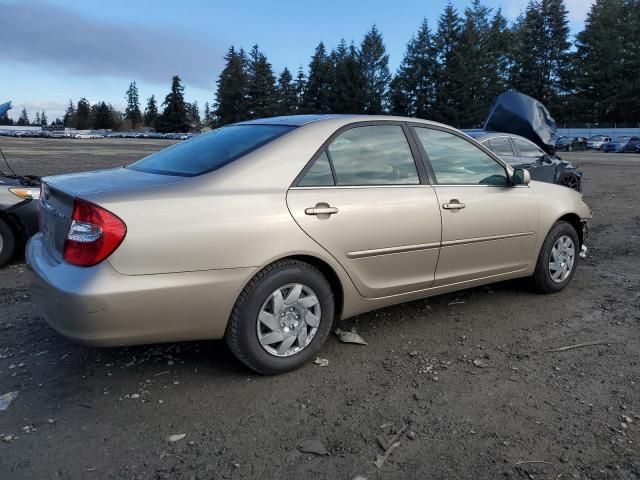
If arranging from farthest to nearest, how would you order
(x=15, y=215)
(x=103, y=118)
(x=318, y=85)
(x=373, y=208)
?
1. (x=103, y=118)
2. (x=318, y=85)
3. (x=15, y=215)
4. (x=373, y=208)

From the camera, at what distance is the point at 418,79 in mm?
77062

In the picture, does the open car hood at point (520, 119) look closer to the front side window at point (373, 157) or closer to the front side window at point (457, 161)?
the front side window at point (457, 161)

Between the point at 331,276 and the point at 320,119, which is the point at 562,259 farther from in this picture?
the point at 320,119

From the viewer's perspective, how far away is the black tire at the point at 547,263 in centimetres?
472

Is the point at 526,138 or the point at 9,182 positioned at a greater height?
the point at 526,138

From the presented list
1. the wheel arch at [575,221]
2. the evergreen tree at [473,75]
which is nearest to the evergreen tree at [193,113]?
the evergreen tree at [473,75]

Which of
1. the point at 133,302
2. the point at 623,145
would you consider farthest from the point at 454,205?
the point at 623,145

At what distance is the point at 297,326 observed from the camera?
10.9ft

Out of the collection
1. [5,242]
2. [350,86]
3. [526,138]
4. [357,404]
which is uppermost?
[350,86]

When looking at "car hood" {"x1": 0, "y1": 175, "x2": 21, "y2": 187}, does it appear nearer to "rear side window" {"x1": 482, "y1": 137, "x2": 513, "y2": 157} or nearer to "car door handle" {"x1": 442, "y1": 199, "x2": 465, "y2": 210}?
"car door handle" {"x1": 442, "y1": 199, "x2": 465, "y2": 210}

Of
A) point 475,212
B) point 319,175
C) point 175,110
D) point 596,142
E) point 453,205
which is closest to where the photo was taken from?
point 319,175

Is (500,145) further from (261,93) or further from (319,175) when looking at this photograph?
(261,93)

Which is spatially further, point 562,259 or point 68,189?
point 562,259

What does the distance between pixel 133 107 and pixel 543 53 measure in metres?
110
